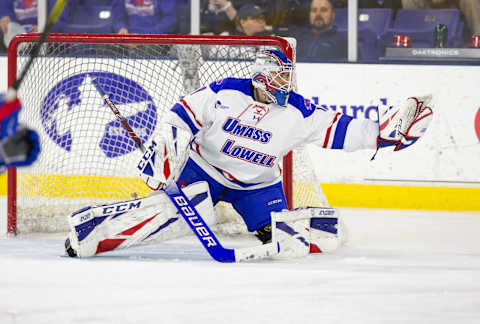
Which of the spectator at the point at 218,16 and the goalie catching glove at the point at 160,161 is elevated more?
the spectator at the point at 218,16

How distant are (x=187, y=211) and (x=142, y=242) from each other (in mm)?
246

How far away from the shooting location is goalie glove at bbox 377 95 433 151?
347 cm

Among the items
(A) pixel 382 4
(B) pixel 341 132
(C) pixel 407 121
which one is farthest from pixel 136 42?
(A) pixel 382 4

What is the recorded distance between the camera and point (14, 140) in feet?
6.37

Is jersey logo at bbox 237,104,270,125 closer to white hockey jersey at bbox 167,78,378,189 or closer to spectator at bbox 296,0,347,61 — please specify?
white hockey jersey at bbox 167,78,378,189

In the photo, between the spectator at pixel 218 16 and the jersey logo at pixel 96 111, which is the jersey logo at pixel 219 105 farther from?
the spectator at pixel 218 16

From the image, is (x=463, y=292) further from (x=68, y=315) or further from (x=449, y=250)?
(x=68, y=315)

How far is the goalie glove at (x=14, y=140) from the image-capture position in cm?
193

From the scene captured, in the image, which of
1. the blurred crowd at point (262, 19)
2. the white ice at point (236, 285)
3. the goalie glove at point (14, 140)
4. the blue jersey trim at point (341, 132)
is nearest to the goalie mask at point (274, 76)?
the blue jersey trim at point (341, 132)

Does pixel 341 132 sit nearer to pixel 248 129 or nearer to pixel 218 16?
pixel 248 129

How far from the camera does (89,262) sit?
336 centimetres

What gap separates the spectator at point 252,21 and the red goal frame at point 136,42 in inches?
67.3

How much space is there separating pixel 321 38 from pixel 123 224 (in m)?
2.48

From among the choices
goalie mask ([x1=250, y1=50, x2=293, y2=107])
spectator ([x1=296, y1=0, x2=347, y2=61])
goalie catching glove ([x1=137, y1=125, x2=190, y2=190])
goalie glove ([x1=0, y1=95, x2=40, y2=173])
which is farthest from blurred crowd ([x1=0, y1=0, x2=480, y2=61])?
goalie glove ([x1=0, y1=95, x2=40, y2=173])
